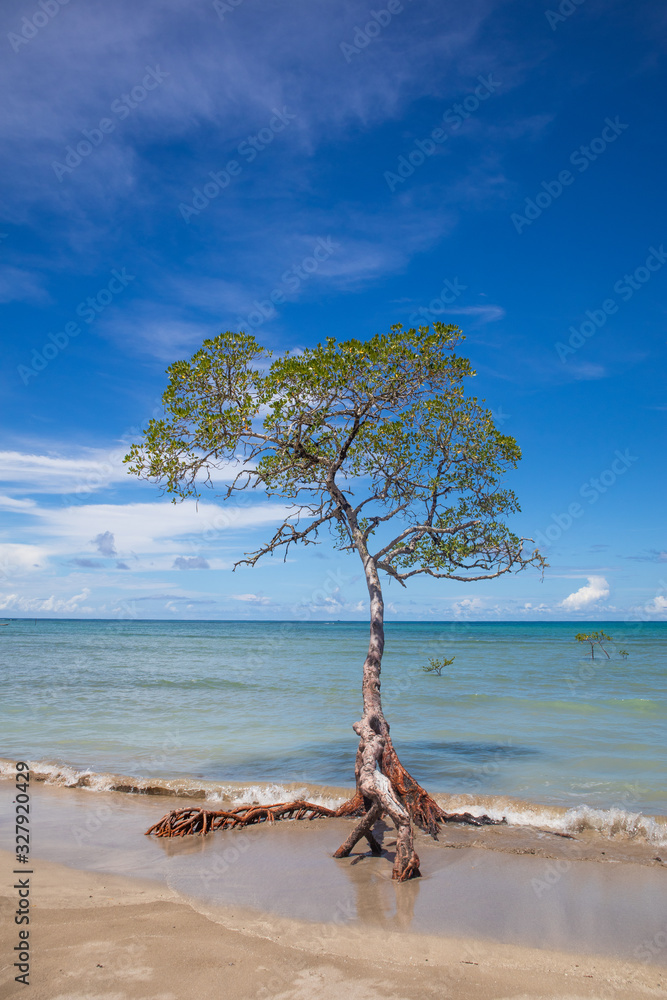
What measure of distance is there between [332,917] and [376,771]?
8.84 ft

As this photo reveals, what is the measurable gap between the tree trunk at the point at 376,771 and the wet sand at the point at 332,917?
311 mm

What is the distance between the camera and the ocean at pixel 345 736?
39.5 ft

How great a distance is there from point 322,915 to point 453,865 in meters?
2.53

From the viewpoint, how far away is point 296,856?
28.4ft

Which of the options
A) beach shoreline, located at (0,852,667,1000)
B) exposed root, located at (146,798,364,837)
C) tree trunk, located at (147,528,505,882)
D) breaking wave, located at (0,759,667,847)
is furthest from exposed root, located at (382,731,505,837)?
beach shoreline, located at (0,852,667,1000)

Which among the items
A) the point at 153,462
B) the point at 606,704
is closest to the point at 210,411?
the point at 153,462

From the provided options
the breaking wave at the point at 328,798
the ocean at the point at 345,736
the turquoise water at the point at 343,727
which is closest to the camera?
the breaking wave at the point at 328,798

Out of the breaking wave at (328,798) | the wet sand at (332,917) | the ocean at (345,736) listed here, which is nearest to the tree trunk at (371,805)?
the wet sand at (332,917)

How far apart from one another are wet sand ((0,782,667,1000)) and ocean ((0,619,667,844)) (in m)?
2.49

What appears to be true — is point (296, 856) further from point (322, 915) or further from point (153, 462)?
point (153, 462)

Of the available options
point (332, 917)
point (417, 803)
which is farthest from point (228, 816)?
point (332, 917)

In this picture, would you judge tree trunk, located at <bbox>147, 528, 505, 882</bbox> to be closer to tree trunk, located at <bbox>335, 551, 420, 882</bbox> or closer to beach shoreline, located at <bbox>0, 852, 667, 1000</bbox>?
tree trunk, located at <bbox>335, 551, 420, 882</bbox>

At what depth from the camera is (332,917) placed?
6.57 meters

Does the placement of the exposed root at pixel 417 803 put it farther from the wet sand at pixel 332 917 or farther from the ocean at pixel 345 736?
the ocean at pixel 345 736
